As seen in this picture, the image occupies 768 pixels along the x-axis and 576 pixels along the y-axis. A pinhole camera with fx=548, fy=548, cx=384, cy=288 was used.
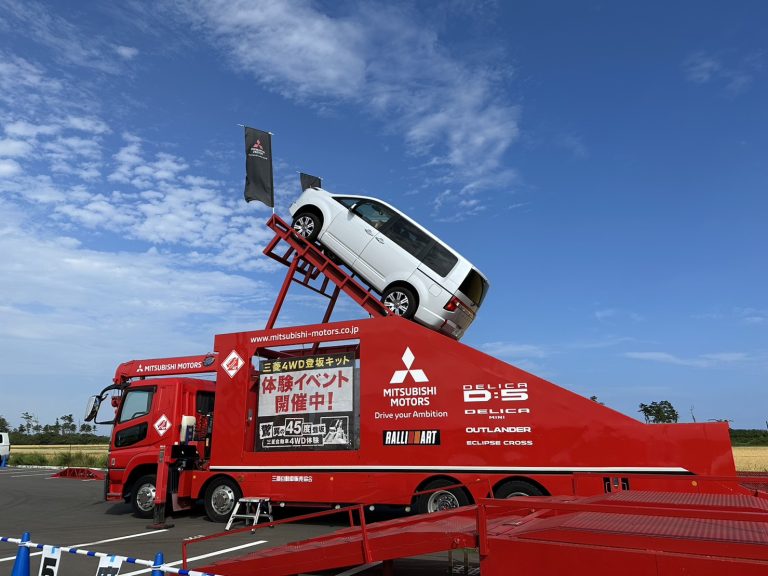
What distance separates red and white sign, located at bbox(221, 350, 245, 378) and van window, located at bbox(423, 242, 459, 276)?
3.79 metres

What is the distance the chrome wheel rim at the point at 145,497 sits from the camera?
34.2 feet

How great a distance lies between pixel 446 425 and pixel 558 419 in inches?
61.3

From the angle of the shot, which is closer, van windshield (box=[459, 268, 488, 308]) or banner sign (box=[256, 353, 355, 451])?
banner sign (box=[256, 353, 355, 451])

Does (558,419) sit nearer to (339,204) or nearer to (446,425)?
(446,425)

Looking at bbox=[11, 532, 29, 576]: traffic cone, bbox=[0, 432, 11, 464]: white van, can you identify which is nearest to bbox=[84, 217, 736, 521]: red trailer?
bbox=[11, 532, 29, 576]: traffic cone

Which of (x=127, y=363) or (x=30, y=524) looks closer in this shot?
(x=30, y=524)

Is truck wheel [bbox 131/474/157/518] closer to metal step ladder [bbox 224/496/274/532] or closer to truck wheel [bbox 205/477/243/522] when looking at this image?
truck wheel [bbox 205/477/243/522]

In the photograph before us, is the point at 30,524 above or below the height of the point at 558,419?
below

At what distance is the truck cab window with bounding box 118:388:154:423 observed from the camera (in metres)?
10.9

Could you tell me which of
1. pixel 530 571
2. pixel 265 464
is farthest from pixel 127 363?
pixel 530 571

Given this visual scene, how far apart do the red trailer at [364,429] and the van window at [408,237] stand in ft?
3.58

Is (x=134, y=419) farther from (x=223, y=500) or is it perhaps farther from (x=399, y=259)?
(x=399, y=259)

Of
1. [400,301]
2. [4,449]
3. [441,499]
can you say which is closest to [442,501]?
[441,499]

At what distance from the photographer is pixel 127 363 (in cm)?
1158
